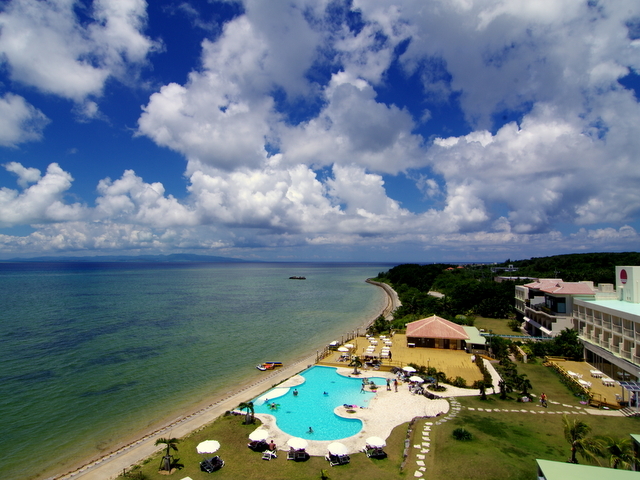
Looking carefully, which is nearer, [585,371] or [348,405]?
[348,405]

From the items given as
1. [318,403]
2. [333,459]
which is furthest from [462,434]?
[318,403]

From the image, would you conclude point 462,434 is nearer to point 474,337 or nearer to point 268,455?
point 268,455

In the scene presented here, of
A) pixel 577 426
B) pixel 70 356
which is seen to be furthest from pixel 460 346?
pixel 70 356

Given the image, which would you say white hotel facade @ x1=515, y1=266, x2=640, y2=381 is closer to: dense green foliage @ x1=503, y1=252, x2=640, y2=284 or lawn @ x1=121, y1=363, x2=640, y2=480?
lawn @ x1=121, y1=363, x2=640, y2=480

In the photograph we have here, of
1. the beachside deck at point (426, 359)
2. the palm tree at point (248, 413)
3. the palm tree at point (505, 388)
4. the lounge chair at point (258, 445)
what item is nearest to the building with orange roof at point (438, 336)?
the beachside deck at point (426, 359)

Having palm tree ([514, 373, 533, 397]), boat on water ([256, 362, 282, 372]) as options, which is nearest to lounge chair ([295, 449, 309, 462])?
palm tree ([514, 373, 533, 397])

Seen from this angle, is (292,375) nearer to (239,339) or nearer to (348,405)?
(348,405)

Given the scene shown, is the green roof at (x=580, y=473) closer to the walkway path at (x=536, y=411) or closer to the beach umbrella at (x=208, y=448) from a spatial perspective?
the walkway path at (x=536, y=411)
